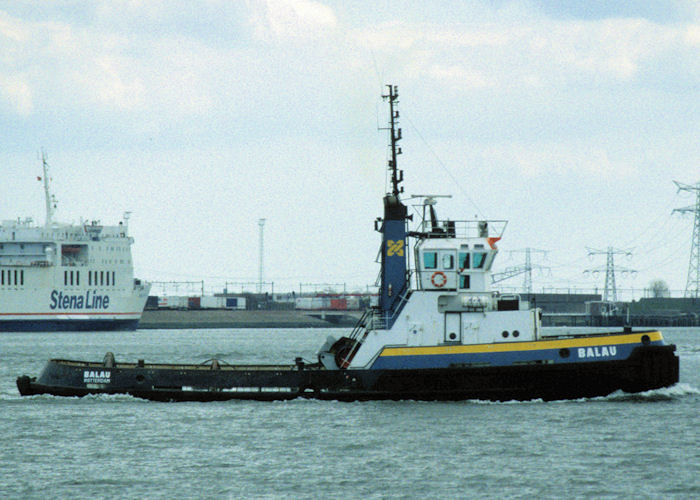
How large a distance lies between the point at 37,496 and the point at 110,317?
3985 inches

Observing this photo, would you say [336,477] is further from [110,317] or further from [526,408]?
[110,317]

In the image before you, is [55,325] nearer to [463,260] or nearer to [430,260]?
[430,260]

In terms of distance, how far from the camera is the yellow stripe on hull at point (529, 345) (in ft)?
101

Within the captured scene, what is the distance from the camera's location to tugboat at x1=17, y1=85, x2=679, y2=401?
101 ft

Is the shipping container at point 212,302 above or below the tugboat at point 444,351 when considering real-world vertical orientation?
above

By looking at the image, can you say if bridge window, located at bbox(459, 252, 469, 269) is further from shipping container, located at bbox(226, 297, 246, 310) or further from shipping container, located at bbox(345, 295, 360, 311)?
shipping container, located at bbox(226, 297, 246, 310)

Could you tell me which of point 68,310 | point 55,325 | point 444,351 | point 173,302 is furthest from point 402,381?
point 173,302

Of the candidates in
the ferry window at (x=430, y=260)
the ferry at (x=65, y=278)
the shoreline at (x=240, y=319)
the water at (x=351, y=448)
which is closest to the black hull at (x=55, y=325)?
the ferry at (x=65, y=278)

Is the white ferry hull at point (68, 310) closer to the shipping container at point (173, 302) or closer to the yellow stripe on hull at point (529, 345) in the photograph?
the shipping container at point (173, 302)

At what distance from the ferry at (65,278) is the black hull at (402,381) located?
87.1 m

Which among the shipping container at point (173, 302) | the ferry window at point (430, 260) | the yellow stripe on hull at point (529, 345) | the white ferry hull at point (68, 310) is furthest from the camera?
the shipping container at point (173, 302)

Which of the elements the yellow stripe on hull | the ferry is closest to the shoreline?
the ferry

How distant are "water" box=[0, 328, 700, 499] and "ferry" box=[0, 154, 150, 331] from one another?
8550 cm

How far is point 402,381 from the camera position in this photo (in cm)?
3119
